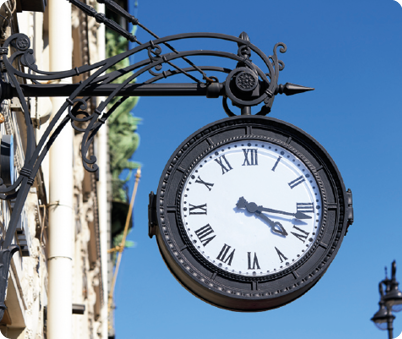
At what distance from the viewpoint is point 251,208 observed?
209 inches

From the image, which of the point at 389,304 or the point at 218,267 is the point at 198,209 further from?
the point at 389,304

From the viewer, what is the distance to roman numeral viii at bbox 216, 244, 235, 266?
521 centimetres

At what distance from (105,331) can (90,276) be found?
14.7ft

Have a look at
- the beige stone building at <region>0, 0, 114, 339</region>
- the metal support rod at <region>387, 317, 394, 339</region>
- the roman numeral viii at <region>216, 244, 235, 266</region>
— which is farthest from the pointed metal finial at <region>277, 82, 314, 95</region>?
the metal support rod at <region>387, 317, 394, 339</region>

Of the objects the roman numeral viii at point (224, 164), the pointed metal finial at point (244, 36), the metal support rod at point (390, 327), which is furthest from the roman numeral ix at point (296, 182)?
the metal support rod at point (390, 327)

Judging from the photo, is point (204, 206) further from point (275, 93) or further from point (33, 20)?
point (33, 20)

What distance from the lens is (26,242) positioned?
776 cm

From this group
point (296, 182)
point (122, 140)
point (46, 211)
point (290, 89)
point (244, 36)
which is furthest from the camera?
point (122, 140)

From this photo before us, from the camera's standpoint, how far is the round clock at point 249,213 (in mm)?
5148

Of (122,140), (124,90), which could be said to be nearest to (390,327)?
(124,90)

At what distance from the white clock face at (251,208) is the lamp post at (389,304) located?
32.5 ft

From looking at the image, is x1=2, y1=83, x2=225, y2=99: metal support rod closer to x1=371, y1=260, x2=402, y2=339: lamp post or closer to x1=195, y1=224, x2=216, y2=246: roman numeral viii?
x1=195, y1=224, x2=216, y2=246: roman numeral viii

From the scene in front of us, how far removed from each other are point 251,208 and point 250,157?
1.22 ft

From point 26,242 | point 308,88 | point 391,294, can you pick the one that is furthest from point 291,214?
point 391,294
